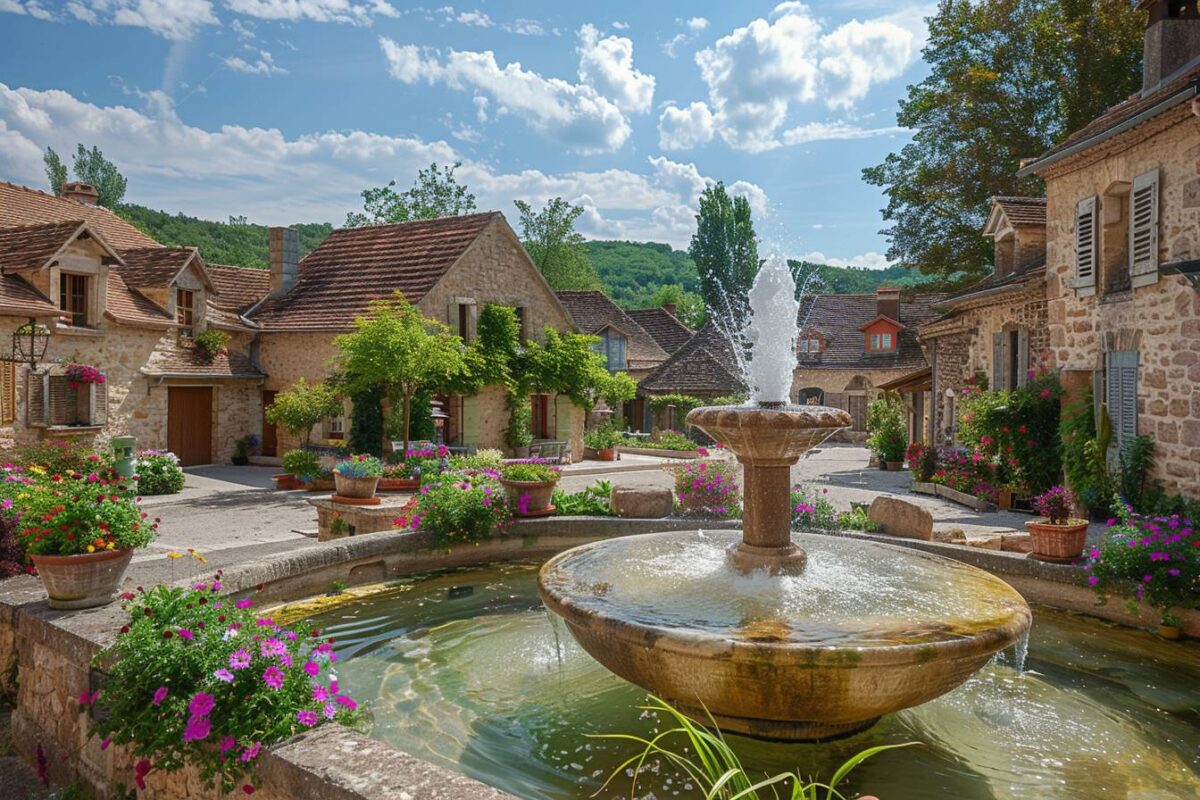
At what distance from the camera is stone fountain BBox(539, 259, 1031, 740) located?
4059 mm

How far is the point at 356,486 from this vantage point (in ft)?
39.5

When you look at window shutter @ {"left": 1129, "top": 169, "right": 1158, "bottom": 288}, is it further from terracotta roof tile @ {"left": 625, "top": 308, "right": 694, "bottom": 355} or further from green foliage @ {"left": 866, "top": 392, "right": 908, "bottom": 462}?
terracotta roof tile @ {"left": 625, "top": 308, "right": 694, "bottom": 355}

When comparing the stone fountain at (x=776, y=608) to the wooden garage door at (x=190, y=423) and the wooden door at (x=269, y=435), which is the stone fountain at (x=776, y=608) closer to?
the wooden garage door at (x=190, y=423)

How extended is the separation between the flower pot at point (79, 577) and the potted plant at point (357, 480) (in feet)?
22.1

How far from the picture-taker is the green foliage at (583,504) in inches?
399

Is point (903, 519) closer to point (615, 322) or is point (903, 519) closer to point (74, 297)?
point (74, 297)

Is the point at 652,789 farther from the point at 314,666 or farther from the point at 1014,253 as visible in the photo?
the point at 1014,253

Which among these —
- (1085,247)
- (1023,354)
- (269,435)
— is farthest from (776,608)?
(269,435)

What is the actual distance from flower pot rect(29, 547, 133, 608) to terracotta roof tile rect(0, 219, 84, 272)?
15.0 m

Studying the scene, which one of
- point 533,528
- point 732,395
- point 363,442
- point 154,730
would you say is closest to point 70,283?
point 363,442

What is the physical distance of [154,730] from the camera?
352cm

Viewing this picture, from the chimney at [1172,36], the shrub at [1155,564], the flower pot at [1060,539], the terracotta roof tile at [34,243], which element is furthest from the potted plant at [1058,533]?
the terracotta roof tile at [34,243]

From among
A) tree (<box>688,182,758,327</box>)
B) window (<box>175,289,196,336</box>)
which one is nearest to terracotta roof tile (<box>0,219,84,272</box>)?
window (<box>175,289,196,336</box>)

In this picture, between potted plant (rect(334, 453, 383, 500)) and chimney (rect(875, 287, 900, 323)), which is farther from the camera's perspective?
chimney (rect(875, 287, 900, 323))
